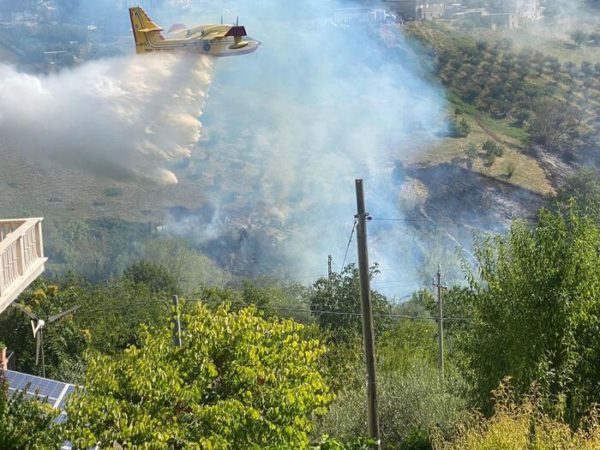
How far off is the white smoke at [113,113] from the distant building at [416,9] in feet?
142

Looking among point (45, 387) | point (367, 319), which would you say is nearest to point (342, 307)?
point (45, 387)

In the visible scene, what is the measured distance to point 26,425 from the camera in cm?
1046

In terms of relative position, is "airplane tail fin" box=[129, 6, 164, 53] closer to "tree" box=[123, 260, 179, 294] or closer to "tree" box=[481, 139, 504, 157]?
"tree" box=[123, 260, 179, 294]

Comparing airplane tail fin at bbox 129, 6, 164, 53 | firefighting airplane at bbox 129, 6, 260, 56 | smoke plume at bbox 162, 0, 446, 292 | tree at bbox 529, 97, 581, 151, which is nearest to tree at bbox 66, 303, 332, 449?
firefighting airplane at bbox 129, 6, 260, 56

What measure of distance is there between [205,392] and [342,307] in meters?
22.6

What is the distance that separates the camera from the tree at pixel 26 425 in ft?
33.9

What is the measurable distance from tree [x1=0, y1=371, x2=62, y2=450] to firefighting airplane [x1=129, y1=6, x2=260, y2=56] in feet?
82.9

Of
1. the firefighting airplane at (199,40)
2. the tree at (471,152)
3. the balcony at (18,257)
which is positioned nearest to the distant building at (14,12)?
the tree at (471,152)

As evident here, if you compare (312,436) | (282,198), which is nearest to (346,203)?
(282,198)

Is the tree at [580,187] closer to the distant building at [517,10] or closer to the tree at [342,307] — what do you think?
the tree at [342,307]

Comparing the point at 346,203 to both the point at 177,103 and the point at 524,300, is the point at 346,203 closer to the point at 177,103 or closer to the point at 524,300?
the point at 177,103

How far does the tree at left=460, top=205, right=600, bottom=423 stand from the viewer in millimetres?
13391

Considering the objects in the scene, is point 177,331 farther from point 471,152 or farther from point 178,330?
point 471,152

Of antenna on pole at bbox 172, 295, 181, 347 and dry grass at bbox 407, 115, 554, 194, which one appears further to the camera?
dry grass at bbox 407, 115, 554, 194
